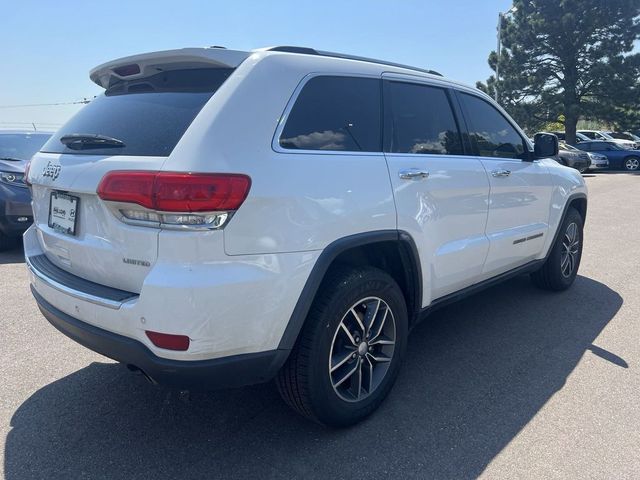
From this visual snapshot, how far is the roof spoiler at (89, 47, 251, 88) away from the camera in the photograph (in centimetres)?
248

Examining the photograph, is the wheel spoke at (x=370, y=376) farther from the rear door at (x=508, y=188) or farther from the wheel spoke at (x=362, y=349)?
the rear door at (x=508, y=188)

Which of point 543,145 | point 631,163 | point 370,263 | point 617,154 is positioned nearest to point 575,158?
point 617,154

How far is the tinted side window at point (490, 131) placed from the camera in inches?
152

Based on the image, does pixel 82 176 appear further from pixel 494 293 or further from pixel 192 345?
pixel 494 293

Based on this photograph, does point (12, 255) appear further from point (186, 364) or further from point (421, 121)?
point (421, 121)

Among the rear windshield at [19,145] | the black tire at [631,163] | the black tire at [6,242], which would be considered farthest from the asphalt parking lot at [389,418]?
the black tire at [631,163]

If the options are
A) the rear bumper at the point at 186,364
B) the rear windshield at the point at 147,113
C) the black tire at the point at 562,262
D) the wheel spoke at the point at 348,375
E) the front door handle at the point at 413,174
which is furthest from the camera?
the black tire at the point at 562,262

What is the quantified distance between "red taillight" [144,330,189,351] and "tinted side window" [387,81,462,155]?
5.30 feet

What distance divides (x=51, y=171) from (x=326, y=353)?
5.58 feet

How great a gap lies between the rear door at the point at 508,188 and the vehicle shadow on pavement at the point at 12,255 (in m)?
5.58

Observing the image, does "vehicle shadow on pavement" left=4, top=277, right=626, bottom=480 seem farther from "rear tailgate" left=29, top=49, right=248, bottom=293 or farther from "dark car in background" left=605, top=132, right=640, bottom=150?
"dark car in background" left=605, top=132, right=640, bottom=150

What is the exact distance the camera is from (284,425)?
288cm

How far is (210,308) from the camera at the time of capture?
7.00 feet

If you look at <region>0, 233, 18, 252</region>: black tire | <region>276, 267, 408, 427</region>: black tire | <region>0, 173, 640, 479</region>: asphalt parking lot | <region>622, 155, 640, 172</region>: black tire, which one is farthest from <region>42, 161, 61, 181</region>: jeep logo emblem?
<region>622, 155, 640, 172</region>: black tire
